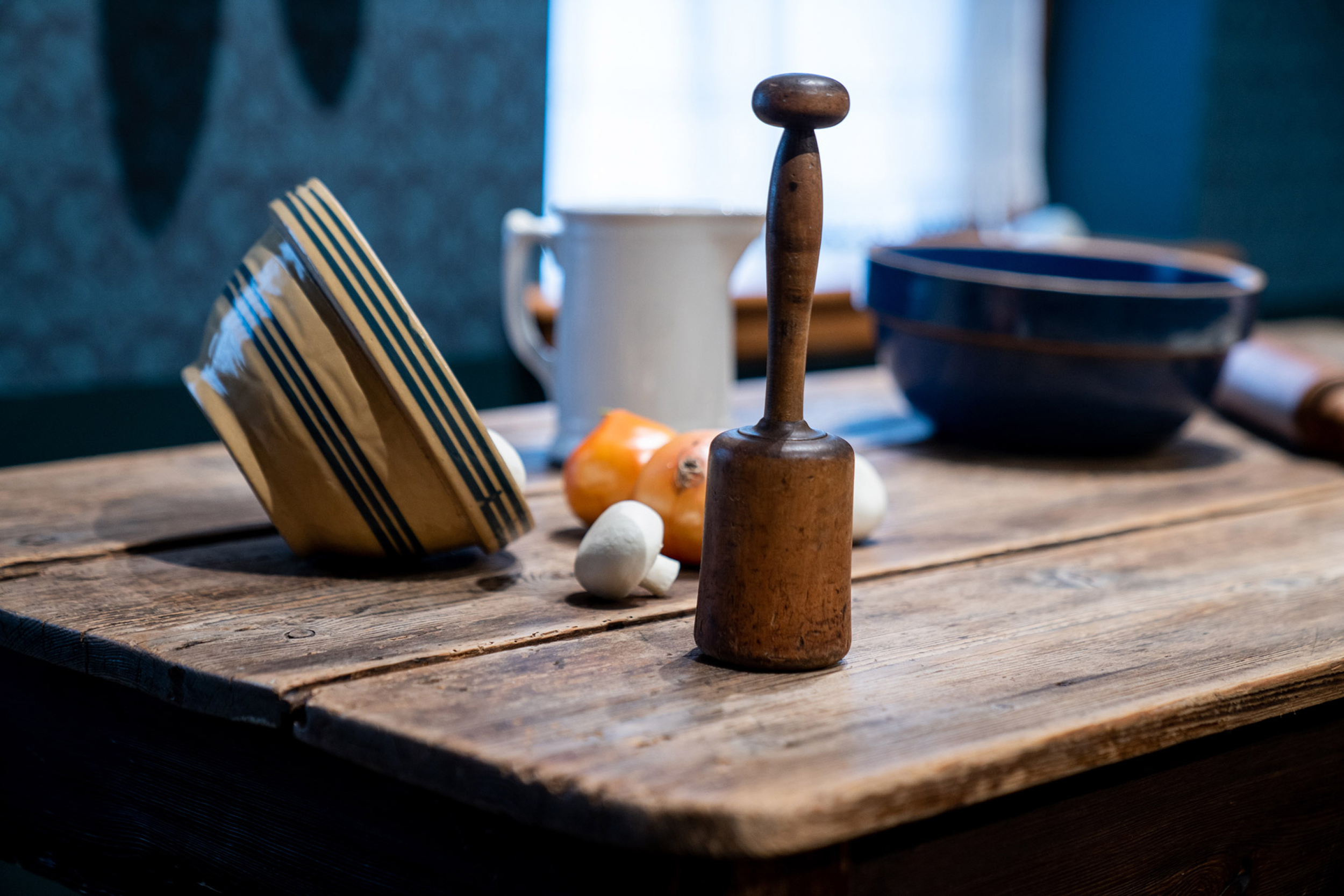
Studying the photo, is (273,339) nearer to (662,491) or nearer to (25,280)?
(662,491)

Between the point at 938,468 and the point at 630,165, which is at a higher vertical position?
the point at 630,165

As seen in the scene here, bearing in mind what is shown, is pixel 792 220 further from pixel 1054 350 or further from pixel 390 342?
pixel 1054 350

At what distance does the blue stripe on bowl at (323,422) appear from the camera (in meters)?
0.62

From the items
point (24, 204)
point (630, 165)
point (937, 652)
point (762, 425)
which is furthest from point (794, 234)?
point (630, 165)

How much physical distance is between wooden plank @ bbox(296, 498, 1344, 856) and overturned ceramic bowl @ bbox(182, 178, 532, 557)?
0.12 meters

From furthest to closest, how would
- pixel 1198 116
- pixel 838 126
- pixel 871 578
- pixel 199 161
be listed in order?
1. pixel 1198 116
2. pixel 838 126
3. pixel 199 161
4. pixel 871 578

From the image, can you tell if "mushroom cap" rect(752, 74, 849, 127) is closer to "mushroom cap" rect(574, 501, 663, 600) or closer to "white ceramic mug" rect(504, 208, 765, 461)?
"mushroom cap" rect(574, 501, 663, 600)

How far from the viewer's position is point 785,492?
0.51 m

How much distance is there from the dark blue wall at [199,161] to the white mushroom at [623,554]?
1.05 meters

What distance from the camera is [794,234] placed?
1.65 feet

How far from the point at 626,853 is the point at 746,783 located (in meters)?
0.05

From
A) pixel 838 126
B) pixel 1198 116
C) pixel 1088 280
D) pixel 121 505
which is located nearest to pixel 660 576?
pixel 121 505

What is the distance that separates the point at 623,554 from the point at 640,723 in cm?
16

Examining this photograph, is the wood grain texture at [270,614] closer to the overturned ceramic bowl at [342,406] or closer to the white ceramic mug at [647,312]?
the overturned ceramic bowl at [342,406]
